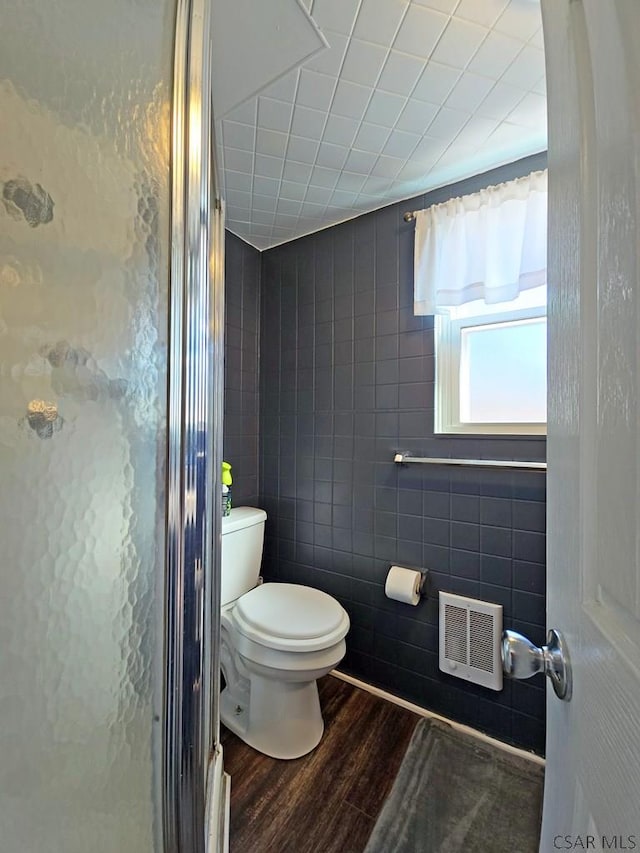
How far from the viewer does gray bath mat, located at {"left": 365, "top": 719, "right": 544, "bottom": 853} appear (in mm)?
953

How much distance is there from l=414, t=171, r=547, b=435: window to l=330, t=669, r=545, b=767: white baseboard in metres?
1.12

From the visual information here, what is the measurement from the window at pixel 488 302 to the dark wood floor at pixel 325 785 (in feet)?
3.88

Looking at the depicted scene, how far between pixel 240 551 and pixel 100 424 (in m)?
1.26

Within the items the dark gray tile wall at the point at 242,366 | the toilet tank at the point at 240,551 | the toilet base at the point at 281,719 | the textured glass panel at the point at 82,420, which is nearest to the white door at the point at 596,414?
the textured glass panel at the point at 82,420

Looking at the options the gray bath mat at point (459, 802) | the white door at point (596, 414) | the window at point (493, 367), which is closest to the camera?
the white door at point (596, 414)

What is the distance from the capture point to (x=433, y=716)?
1384mm

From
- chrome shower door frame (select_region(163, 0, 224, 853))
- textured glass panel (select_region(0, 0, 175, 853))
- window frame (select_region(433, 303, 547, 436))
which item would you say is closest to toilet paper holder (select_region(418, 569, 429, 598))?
window frame (select_region(433, 303, 547, 436))

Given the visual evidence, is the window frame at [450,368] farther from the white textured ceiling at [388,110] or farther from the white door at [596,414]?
the white door at [596,414]

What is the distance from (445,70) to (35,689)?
4.96 feet

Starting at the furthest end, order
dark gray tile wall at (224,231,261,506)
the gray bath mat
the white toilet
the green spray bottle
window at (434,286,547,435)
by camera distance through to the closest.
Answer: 1. dark gray tile wall at (224,231,261,506)
2. the green spray bottle
3. window at (434,286,547,435)
4. the white toilet
5. the gray bath mat

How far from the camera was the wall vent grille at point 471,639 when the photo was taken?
1258mm

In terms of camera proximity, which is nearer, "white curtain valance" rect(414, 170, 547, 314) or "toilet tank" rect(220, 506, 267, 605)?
"white curtain valance" rect(414, 170, 547, 314)

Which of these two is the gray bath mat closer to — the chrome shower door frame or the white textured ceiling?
the chrome shower door frame

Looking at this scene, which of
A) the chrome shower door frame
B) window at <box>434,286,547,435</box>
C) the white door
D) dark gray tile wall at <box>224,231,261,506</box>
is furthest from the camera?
dark gray tile wall at <box>224,231,261,506</box>
